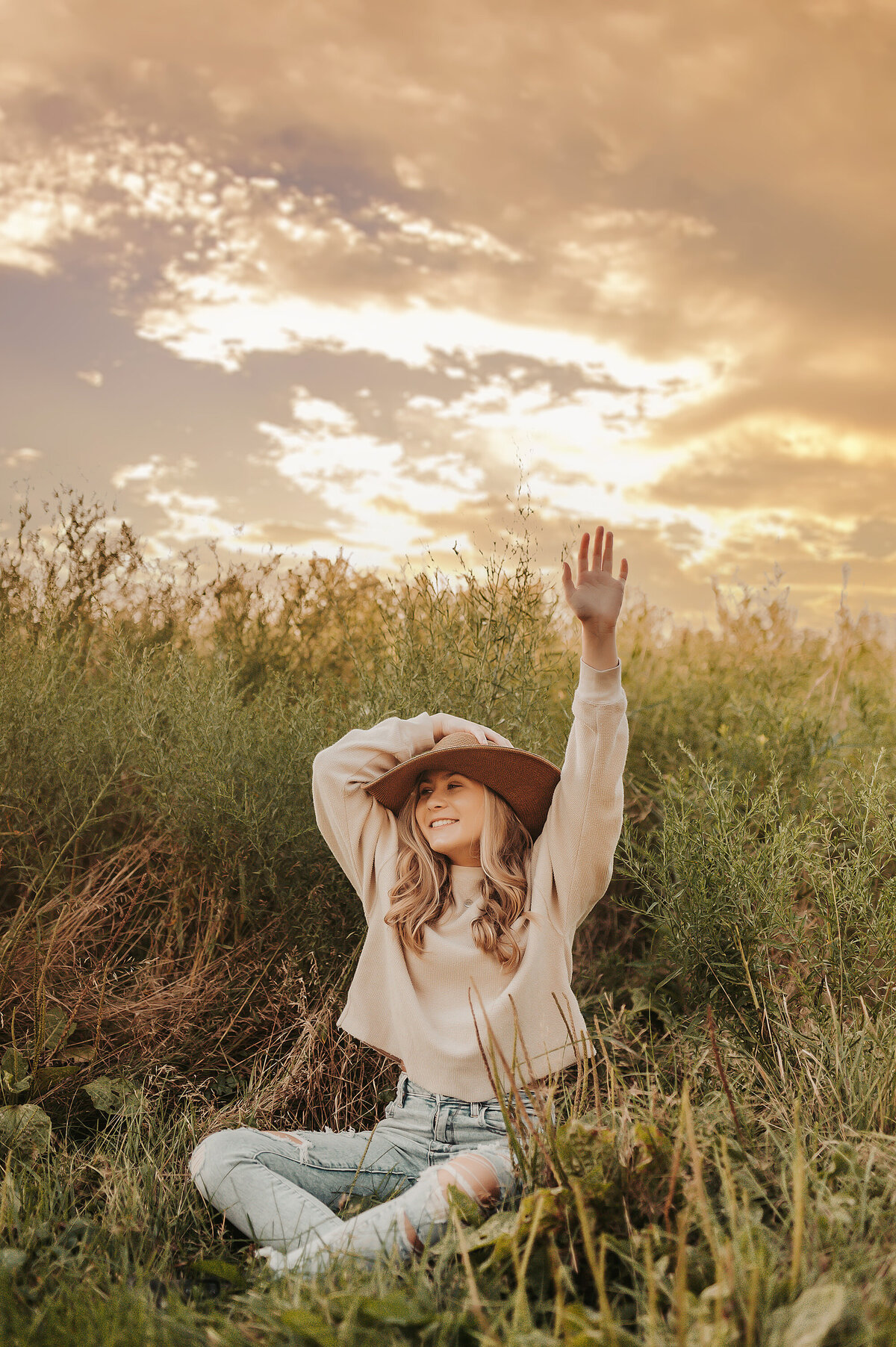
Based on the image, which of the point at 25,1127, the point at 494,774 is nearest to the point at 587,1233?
the point at 494,774

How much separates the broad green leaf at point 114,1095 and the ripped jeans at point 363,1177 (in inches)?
21.5

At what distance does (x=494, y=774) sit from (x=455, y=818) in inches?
6.8

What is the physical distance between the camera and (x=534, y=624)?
143 inches

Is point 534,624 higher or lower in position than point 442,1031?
higher

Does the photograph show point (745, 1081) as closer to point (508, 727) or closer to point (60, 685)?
point (508, 727)

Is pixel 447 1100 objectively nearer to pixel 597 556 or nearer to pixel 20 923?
pixel 597 556

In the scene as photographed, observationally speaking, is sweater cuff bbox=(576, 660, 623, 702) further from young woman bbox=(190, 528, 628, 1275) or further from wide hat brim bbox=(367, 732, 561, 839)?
wide hat brim bbox=(367, 732, 561, 839)

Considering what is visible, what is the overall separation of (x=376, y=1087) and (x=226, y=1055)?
1.77 ft

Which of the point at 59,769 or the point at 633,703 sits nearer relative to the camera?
the point at 59,769

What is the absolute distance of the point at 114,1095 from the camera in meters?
2.77

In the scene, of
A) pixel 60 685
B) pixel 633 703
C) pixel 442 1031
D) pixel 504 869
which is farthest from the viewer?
pixel 633 703

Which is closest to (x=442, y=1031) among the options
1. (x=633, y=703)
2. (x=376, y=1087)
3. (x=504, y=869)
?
(x=504, y=869)

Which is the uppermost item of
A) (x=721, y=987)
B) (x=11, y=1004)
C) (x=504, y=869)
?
(x=504, y=869)

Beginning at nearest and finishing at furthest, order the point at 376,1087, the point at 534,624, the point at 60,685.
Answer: the point at 376,1087 → the point at 534,624 → the point at 60,685
